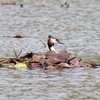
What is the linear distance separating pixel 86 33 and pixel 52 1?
16710 millimetres

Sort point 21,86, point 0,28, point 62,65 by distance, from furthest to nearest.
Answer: point 0,28 → point 62,65 → point 21,86

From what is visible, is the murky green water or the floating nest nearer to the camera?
the murky green water

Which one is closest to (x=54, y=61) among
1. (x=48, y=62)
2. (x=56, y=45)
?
(x=48, y=62)

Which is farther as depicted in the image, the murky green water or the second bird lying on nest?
the second bird lying on nest

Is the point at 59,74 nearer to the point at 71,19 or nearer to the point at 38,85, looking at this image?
the point at 38,85

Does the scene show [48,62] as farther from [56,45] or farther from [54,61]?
[56,45]

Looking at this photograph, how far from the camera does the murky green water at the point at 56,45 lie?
1161 cm

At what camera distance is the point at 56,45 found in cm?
2023

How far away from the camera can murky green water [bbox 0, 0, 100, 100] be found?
11.6 meters

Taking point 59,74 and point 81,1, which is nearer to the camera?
point 59,74

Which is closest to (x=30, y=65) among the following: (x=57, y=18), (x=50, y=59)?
(x=50, y=59)

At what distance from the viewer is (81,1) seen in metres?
39.5

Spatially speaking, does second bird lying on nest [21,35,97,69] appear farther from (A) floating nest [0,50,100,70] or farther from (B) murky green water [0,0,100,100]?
(B) murky green water [0,0,100,100]

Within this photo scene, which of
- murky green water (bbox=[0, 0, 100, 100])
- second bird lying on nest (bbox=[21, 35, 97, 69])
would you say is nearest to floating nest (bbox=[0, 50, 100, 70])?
second bird lying on nest (bbox=[21, 35, 97, 69])
